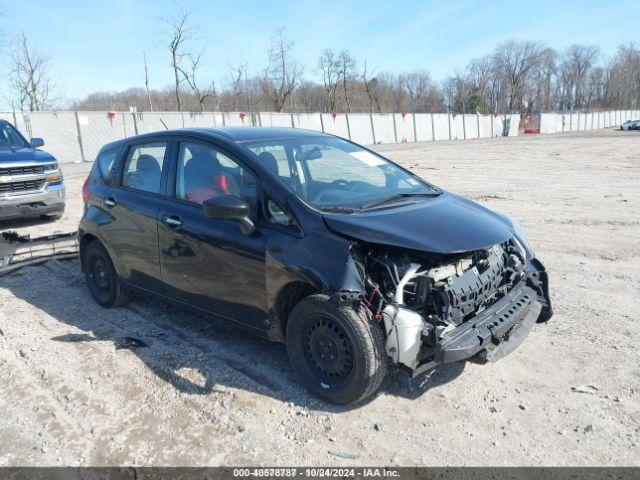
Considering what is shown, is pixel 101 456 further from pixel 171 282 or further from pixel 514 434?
pixel 514 434

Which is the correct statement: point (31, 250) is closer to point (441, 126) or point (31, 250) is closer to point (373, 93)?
point (441, 126)

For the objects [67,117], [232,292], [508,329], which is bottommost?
[508,329]

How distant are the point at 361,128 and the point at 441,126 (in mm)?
13640

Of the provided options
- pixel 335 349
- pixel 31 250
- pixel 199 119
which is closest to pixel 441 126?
pixel 199 119

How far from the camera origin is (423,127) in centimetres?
5222

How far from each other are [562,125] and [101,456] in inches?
3234

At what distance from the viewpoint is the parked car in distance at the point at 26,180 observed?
29.5ft

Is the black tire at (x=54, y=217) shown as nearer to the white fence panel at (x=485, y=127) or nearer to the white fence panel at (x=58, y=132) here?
the white fence panel at (x=58, y=132)

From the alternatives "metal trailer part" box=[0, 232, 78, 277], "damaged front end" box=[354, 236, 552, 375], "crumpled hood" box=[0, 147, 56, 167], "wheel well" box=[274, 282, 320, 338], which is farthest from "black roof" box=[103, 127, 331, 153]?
"crumpled hood" box=[0, 147, 56, 167]

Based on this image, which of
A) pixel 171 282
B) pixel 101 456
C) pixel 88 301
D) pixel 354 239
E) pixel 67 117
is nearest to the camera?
pixel 101 456

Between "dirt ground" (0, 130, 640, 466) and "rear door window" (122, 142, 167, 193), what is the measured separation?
4.24ft

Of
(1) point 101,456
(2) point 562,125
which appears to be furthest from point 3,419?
(2) point 562,125

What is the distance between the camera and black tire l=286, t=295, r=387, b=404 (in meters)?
3.16

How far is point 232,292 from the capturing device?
12.7 feet
